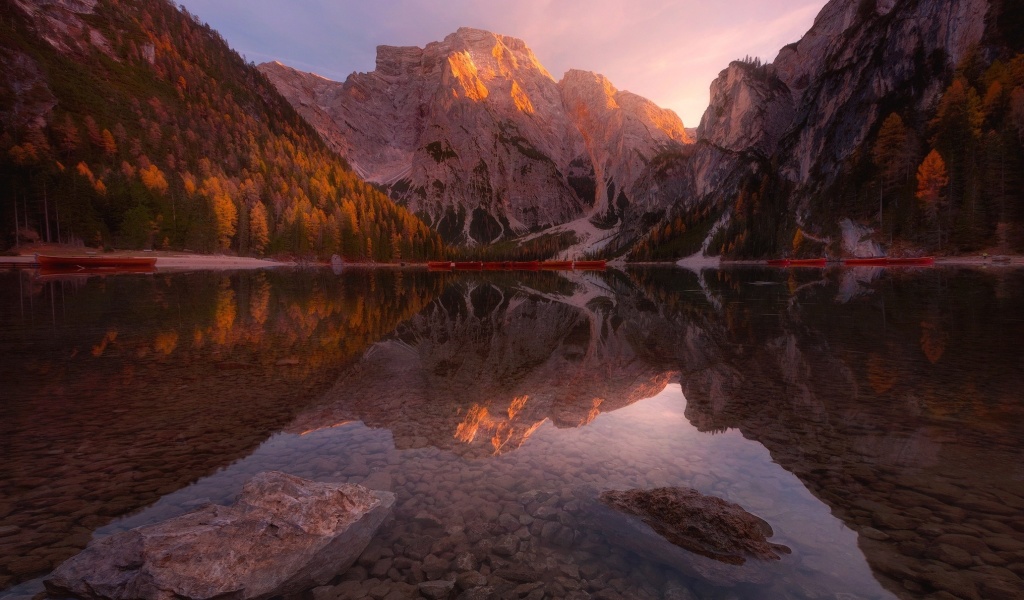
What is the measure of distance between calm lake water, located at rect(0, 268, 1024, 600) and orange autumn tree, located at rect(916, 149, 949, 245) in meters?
109

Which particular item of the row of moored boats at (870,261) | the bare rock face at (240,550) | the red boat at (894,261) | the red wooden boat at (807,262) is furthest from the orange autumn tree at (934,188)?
the bare rock face at (240,550)

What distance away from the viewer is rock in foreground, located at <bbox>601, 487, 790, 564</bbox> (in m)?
6.21

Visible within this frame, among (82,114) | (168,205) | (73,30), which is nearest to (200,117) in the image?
(82,114)

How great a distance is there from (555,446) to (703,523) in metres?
3.88

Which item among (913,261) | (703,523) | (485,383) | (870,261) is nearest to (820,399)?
(703,523)

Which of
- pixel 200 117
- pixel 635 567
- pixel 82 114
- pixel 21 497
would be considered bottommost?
pixel 635 567

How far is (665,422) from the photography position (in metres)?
11.6

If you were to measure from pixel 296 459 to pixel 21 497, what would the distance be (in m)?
4.04

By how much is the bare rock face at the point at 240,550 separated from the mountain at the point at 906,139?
129 m

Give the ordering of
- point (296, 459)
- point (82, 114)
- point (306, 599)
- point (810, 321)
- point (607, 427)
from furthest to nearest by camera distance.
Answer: point (82, 114) → point (810, 321) → point (607, 427) → point (296, 459) → point (306, 599)

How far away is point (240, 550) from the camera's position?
5.62 metres

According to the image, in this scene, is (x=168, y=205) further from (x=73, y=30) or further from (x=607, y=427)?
(x=607, y=427)

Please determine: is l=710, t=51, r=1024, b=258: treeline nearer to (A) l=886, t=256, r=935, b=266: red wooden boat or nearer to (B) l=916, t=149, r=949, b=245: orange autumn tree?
(B) l=916, t=149, r=949, b=245: orange autumn tree

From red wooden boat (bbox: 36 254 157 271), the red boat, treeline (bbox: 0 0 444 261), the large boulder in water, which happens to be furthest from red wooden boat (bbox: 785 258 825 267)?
red wooden boat (bbox: 36 254 157 271)
